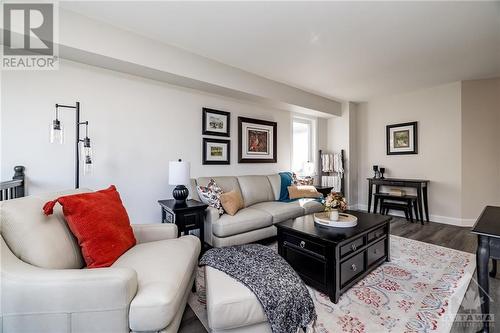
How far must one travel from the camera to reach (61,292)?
3.42 feet

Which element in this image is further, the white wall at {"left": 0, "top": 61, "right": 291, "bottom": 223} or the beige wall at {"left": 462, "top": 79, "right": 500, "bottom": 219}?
the beige wall at {"left": 462, "top": 79, "right": 500, "bottom": 219}

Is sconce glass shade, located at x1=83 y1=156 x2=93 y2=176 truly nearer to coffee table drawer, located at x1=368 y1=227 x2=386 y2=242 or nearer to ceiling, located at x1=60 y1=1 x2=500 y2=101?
ceiling, located at x1=60 y1=1 x2=500 y2=101

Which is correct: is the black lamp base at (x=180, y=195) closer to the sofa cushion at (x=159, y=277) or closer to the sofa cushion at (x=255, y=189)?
the sofa cushion at (x=159, y=277)

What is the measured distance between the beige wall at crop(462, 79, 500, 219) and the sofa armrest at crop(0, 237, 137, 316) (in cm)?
514

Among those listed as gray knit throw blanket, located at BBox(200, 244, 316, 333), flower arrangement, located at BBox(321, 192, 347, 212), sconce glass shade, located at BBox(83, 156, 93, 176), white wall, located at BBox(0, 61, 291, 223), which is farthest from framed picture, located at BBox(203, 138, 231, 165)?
gray knit throw blanket, located at BBox(200, 244, 316, 333)

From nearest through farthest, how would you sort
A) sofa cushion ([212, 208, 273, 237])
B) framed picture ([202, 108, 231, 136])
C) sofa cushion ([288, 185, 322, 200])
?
sofa cushion ([212, 208, 273, 237])
framed picture ([202, 108, 231, 136])
sofa cushion ([288, 185, 322, 200])

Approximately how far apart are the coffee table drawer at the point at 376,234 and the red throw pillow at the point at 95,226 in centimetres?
216

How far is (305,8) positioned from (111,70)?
223 centimetres

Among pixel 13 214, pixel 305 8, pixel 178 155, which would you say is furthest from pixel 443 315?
pixel 178 155

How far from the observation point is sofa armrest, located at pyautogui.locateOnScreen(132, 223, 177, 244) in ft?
6.32

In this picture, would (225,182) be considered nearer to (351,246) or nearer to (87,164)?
(87,164)

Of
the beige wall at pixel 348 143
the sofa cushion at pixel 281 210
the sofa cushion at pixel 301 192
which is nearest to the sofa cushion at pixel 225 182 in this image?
the sofa cushion at pixel 281 210

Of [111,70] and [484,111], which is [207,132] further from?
[484,111]

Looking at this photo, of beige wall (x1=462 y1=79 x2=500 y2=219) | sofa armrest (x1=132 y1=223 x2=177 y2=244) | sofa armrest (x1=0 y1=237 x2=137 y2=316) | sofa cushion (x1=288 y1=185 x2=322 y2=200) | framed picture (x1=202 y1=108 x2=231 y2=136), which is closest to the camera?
sofa armrest (x1=0 y1=237 x2=137 y2=316)
